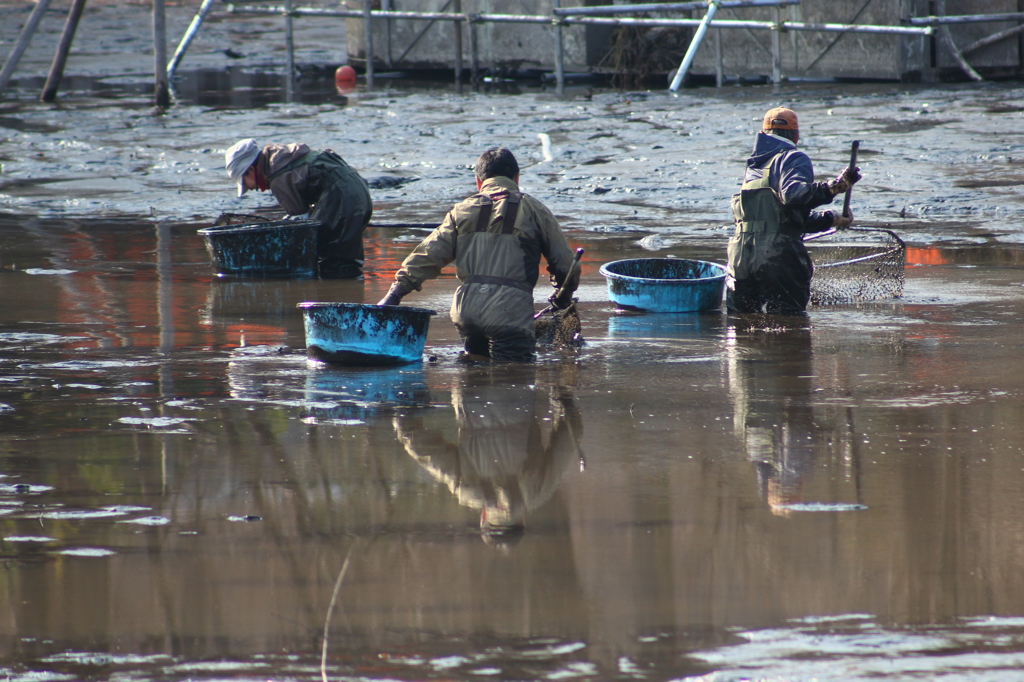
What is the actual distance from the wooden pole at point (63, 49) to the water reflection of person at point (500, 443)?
15049 millimetres

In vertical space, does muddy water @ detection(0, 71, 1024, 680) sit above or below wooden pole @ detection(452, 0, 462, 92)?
below

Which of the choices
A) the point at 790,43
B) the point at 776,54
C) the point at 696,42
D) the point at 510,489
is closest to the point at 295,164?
the point at 510,489

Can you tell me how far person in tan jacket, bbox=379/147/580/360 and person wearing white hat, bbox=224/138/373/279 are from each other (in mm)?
2841

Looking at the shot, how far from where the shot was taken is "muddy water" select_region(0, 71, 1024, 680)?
3336 millimetres

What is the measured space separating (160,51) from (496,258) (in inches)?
532

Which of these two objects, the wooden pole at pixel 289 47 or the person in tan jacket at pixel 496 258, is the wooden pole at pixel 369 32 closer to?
the wooden pole at pixel 289 47

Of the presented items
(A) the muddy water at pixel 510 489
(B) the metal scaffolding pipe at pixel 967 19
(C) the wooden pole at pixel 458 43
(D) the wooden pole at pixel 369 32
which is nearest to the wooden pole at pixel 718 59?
(B) the metal scaffolding pipe at pixel 967 19

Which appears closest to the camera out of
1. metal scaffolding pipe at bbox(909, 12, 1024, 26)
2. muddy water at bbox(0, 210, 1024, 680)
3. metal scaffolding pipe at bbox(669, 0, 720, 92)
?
muddy water at bbox(0, 210, 1024, 680)

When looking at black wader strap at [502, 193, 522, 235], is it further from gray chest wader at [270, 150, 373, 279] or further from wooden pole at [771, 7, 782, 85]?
wooden pole at [771, 7, 782, 85]

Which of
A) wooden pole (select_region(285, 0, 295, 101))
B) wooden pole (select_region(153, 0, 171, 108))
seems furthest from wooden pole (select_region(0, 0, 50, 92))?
wooden pole (select_region(285, 0, 295, 101))

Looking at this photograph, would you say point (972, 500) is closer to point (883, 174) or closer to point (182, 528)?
point (182, 528)

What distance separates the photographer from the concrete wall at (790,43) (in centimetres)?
1847

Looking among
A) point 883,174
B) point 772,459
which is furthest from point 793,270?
point 883,174

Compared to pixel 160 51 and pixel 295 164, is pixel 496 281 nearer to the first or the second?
pixel 295 164
